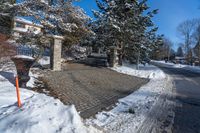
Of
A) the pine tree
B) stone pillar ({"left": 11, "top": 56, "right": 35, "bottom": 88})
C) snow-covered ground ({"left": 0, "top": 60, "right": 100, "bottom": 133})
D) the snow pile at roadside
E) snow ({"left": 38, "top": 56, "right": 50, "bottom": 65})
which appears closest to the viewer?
snow-covered ground ({"left": 0, "top": 60, "right": 100, "bottom": 133})

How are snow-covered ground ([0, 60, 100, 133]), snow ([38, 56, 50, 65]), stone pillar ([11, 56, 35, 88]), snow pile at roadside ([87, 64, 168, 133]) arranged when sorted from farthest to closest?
snow ([38, 56, 50, 65]), stone pillar ([11, 56, 35, 88]), snow pile at roadside ([87, 64, 168, 133]), snow-covered ground ([0, 60, 100, 133])

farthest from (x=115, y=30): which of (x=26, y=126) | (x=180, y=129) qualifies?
(x=26, y=126)

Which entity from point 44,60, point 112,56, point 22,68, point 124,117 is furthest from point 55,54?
point 112,56

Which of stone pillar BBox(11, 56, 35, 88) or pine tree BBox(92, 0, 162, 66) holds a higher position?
pine tree BBox(92, 0, 162, 66)

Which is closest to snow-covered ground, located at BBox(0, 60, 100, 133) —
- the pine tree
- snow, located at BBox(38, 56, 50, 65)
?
snow, located at BBox(38, 56, 50, 65)

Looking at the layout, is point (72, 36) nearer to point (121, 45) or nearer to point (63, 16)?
point (63, 16)

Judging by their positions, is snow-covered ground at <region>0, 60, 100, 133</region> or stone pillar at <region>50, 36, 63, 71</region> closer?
snow-covered ground at <region>0, 60, 100, 133</region>

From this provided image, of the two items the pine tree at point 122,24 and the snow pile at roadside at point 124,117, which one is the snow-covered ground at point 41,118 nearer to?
the snow pile at roadside at point 124,117

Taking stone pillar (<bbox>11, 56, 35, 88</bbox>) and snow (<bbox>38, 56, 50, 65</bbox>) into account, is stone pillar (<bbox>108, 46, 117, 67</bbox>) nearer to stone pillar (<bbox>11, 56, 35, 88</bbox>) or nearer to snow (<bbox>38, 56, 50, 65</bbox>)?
snow (<bbox>38, 56, 50, 65</bbox>)

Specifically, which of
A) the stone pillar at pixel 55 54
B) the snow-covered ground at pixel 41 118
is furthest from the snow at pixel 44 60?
the snow-covered ground at pixel 41 118

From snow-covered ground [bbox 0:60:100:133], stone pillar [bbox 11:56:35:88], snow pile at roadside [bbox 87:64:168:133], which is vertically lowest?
snow pile at roadside [bbox 87:64:168:133]

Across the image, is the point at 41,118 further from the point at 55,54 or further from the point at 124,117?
the point at 55,54

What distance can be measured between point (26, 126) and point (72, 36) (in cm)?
1307

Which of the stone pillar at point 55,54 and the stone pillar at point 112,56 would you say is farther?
the stone pillar at point 112,56
